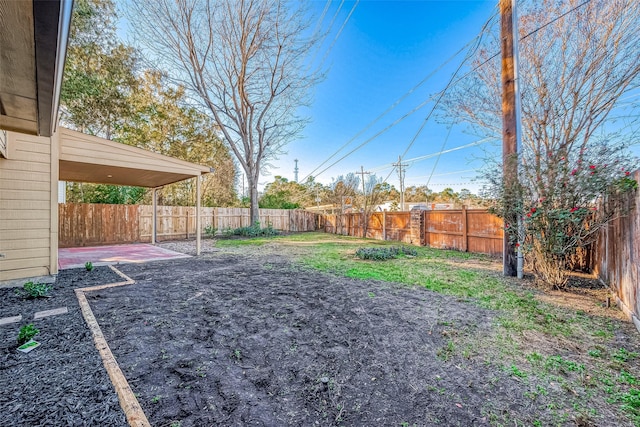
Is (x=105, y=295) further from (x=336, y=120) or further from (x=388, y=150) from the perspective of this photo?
(x=388, y=150)

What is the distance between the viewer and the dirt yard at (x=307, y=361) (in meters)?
1.43

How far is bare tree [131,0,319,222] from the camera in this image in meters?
10.5

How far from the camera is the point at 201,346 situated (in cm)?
213

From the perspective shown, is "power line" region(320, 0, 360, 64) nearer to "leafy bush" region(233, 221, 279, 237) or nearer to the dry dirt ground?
"leafy bush" region(233, 221, 279, 237)

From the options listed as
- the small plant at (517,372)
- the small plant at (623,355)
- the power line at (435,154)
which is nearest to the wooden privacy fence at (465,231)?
the power line at (435,154)

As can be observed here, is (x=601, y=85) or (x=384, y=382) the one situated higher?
(x=601, y=85)

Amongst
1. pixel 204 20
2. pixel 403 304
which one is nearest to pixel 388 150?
pixel 204 20

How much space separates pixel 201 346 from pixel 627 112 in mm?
7699

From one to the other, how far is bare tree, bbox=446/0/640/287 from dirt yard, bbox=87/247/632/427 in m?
2.05

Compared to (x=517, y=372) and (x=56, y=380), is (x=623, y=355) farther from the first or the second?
(x=56, y=380)

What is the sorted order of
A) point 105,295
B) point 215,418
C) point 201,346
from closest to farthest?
1. point 215,418
2. point 201,346
3. point 105,295

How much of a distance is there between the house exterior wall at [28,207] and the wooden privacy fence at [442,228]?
8.27 meters

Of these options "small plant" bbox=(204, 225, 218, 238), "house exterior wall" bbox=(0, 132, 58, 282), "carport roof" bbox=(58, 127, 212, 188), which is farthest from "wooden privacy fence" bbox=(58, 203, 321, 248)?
"house exterior wall" bbox=(0, 132, 58, 282)

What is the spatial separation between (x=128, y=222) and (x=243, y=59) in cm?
870
